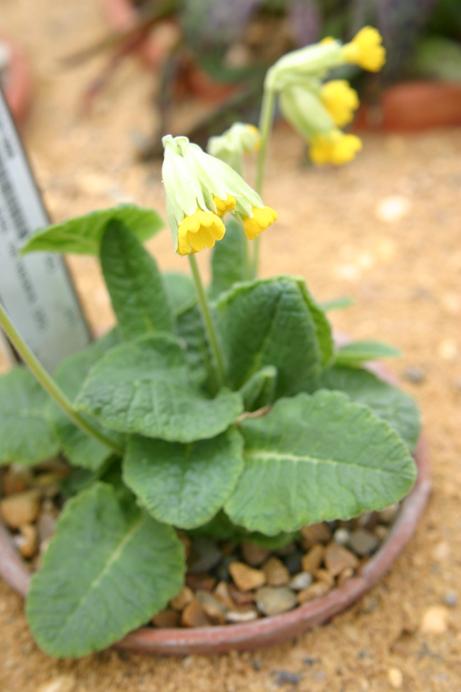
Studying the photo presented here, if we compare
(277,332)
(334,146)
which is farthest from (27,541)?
(334,146)

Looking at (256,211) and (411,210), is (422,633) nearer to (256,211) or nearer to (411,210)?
(256,211)

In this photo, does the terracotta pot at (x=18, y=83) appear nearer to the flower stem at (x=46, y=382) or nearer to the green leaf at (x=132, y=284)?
the green leaf at (x=132, y=284)

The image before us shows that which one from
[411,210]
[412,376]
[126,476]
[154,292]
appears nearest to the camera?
[126,476]

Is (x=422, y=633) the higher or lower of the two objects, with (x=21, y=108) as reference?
lower

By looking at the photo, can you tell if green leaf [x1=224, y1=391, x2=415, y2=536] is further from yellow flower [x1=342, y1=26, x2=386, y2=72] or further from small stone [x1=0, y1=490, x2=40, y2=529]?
yellow flower [x1=342, y1=26, x2=386, y2=72]

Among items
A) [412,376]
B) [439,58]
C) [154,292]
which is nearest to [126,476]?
[154,292]

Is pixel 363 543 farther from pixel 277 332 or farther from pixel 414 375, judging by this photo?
pixel 414 375
